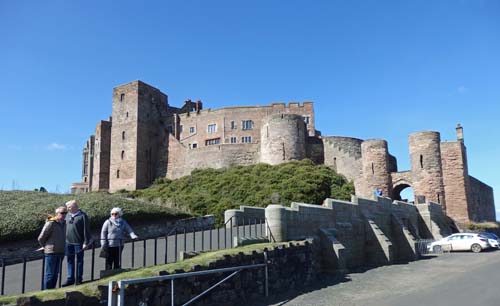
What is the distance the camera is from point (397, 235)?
25.0 m

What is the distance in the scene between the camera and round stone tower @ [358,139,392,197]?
39344 millimetres

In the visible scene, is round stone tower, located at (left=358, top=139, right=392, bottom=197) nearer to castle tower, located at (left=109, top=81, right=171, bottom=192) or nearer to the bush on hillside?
the bush on hillside

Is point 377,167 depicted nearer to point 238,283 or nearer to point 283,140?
point 283,140

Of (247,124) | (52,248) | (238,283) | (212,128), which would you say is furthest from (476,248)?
(212,128)

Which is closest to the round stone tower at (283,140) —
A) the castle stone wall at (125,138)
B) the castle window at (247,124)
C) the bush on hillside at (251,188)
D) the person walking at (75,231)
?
the bush on hillside at (251,188)

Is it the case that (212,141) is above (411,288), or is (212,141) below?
above

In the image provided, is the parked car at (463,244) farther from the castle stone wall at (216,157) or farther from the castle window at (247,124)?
the castle window at (247,124)

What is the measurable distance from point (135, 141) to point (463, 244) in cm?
4156

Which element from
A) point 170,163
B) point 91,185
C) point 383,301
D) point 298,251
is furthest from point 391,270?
point 91,185

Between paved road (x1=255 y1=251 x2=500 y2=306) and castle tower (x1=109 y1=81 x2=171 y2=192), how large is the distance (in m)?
42.5

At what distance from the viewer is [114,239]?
941 centimetres

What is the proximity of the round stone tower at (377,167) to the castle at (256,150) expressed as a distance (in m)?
0.09

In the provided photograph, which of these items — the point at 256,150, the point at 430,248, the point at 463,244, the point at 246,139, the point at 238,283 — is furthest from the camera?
the point at 246,139

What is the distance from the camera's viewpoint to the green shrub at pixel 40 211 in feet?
69.3
